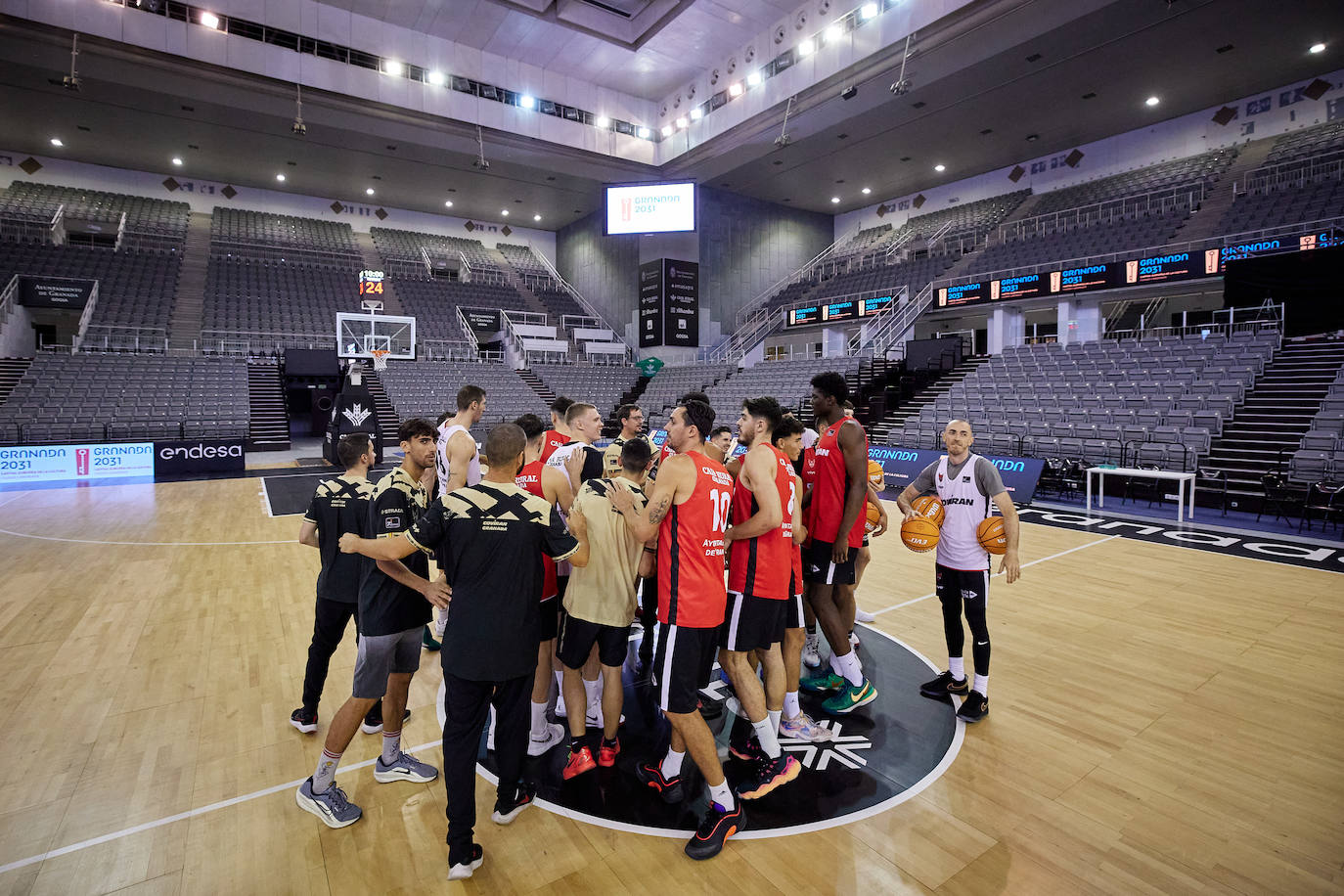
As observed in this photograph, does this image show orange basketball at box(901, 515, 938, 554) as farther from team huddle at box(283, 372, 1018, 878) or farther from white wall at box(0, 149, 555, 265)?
white wall at box(0, 149, 555, 265)

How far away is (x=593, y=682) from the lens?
144 inches

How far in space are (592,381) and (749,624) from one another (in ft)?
70.7

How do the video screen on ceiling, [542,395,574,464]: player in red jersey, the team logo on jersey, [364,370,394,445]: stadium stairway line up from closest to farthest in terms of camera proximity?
1. [542,395,574,464]: player in red jersey
2. the team logo on jersey
3. [364,370,394,445]: stadium stairway
4. the video screen on ceiling

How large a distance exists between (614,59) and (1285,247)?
18316 millimetres

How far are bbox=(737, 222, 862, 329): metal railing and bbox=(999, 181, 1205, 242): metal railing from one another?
7.57 meters

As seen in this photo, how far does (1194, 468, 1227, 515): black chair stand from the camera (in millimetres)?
10492

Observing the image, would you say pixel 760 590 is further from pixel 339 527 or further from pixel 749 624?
pixel 339 527

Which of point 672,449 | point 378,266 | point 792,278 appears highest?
point 378,266

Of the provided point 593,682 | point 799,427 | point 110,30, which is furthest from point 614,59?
point 593,682

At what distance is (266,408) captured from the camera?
19578 millimetres

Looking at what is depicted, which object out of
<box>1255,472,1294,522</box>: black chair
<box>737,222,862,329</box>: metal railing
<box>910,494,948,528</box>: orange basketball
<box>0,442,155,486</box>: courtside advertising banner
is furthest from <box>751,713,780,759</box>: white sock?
<box>737,222,862,329</box>: metal railing

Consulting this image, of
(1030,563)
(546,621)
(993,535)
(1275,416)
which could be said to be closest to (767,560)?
(546,621)

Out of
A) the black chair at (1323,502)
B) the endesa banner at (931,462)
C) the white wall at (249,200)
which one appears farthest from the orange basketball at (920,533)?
the white wall at (249,200)

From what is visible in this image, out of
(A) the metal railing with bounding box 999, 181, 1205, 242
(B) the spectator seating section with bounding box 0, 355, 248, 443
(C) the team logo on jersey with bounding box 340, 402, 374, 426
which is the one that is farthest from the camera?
(A) the metal railing with bounding box 999, 181, 1205, 242
